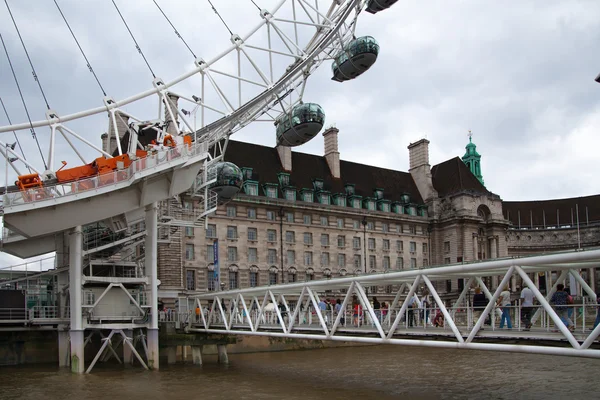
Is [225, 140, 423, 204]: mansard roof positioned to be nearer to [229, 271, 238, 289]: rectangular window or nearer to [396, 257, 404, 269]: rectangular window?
[396, 257, 404, 269]: rectangular window

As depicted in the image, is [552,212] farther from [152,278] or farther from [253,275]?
[152,278]

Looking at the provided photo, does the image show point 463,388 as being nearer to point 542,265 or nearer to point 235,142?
point 542,265

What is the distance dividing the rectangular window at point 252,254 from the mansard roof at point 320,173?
6466 mm

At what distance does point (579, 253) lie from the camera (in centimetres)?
1620

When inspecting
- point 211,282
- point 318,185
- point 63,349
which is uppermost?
point 318,185

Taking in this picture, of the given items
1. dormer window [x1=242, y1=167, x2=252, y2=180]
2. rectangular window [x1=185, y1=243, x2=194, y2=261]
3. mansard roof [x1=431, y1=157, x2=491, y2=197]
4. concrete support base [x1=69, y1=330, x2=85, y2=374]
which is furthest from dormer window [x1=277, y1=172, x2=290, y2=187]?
concrete support base [x1=69, y1=330, x2=85, y2=374]

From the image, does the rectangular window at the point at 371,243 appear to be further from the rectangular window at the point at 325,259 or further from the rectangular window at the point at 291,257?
the rectangular window at the point at 291,257

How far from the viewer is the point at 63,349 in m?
35.4

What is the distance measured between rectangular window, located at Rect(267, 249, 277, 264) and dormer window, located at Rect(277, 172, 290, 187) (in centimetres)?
641

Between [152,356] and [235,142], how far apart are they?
33767mm

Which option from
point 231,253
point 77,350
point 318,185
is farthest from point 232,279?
point 77,350

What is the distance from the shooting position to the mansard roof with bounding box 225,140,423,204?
63156 millimetres

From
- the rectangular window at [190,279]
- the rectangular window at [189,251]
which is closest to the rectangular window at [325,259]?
the rectangular window at [190,279]

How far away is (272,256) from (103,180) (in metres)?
31.5
